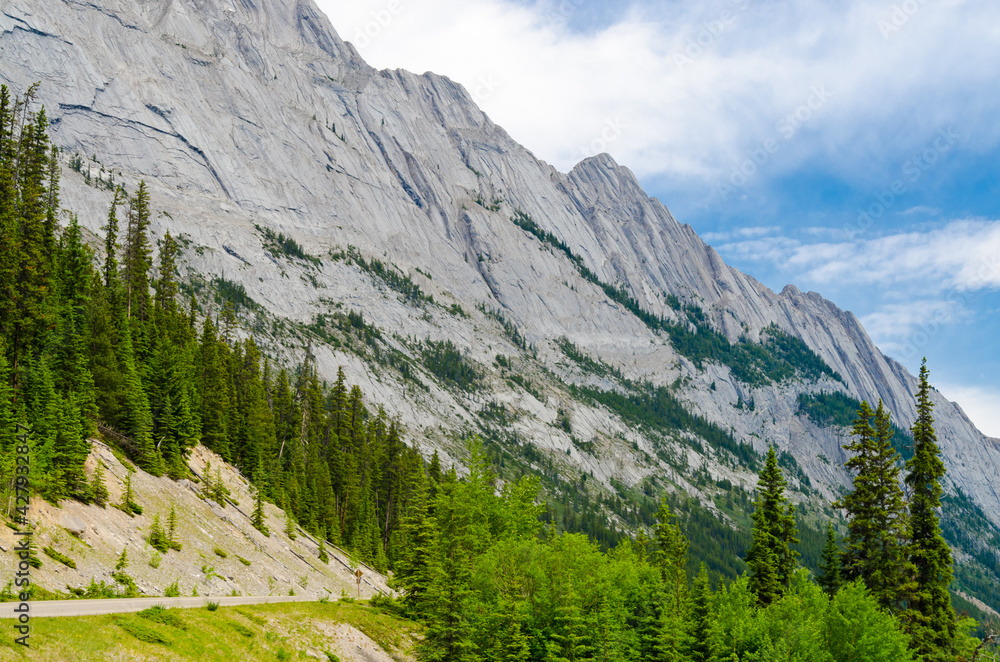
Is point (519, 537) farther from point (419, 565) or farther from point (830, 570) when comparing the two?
point (830, 570)

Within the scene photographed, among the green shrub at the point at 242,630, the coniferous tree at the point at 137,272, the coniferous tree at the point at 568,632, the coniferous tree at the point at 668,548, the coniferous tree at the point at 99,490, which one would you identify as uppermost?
the coniferous tree at the point at 137,272

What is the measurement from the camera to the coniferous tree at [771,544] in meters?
41.9

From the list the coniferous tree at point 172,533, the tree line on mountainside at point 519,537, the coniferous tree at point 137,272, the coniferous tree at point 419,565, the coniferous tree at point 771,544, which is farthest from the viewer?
the coniferous tree at point 137,272

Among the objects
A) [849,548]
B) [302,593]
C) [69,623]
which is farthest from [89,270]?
[849,548]

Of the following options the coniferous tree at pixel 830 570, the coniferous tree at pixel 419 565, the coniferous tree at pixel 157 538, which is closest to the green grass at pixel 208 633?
the coniferous tree at pixel 419 565

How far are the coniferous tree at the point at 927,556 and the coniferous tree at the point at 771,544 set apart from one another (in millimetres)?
7279

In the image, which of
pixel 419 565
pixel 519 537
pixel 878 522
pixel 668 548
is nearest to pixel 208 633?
pixel 419 565

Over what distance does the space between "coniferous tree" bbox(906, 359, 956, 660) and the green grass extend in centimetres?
2814

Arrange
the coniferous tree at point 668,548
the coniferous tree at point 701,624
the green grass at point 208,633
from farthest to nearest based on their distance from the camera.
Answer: the coniferous tree at point 668,548, the coniferous tree at point 701,624, the green grass at point 208,633

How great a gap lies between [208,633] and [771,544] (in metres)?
34.5

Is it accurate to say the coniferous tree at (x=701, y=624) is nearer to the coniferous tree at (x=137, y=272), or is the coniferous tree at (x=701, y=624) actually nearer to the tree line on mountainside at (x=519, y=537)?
the tree line on mountainside at (x=519, y=537)

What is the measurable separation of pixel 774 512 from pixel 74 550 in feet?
132

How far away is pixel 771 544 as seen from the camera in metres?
43.4

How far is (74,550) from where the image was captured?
29812 mm
